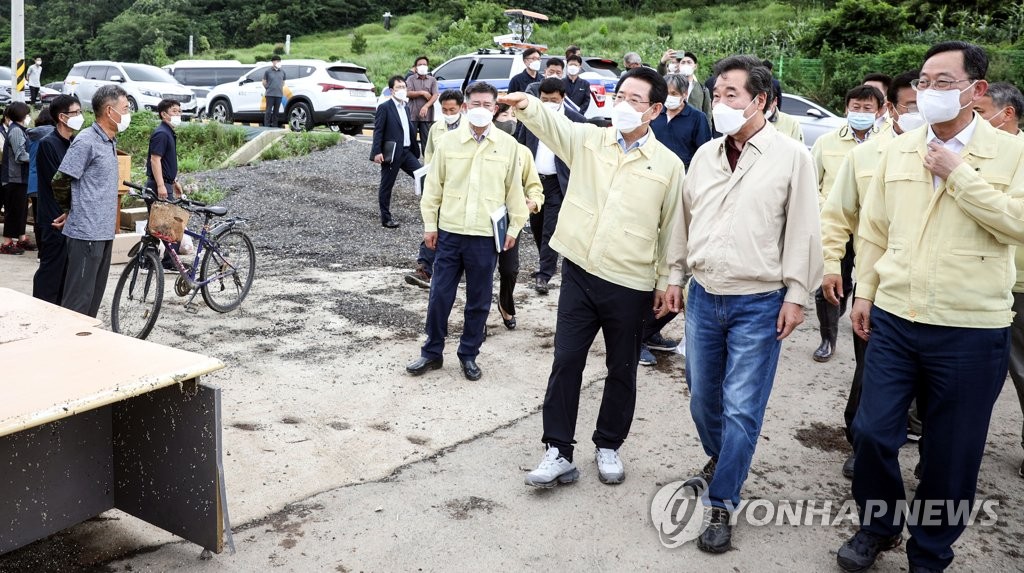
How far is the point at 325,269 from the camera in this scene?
29.5 feet

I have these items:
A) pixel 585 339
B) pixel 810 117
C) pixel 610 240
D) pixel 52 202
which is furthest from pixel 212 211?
pixel 810 117

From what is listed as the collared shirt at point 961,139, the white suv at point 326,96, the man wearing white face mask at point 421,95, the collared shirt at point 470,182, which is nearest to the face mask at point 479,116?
the collared shirt at point 470,182

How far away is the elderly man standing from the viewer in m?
3.75

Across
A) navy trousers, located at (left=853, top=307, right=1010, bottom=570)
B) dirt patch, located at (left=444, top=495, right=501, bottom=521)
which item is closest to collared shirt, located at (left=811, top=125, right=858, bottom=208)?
navy trousers, located at (left=853, top=307, right=1010, bottom=570)

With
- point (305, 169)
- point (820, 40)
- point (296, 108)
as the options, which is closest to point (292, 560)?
point (305, 169)

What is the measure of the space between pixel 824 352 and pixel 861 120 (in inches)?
65.5

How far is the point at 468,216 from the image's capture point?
235 inches

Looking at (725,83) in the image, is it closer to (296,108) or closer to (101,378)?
(101,378)

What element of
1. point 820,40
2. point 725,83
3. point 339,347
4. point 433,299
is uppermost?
point 820,40

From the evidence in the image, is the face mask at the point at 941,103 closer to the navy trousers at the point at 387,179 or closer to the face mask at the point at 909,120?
the face mask at the point at 909,120

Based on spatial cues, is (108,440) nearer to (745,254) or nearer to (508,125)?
(745,254)

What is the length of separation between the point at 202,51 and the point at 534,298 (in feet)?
182

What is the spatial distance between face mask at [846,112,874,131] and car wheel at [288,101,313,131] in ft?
50.3

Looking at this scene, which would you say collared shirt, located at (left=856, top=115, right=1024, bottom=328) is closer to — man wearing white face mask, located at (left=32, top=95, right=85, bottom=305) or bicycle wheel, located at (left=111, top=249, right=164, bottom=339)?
bicycle wheel, located at (left=111, top=249, right=164, bottom=339)
